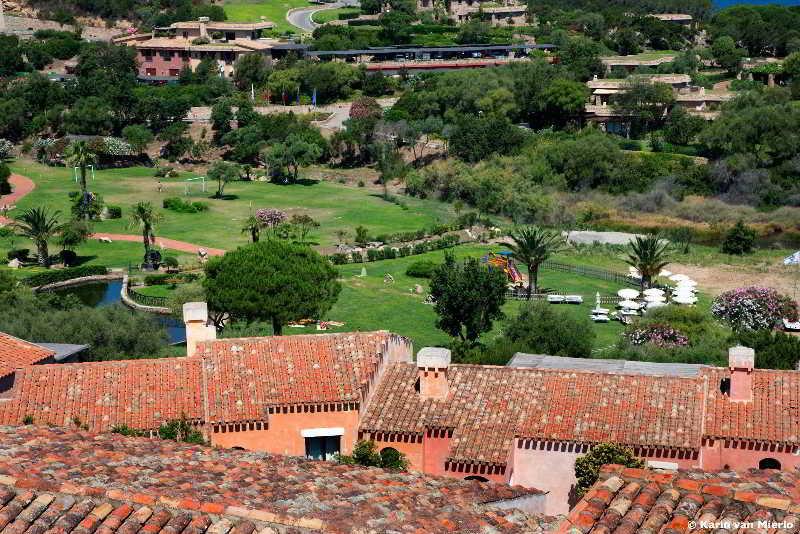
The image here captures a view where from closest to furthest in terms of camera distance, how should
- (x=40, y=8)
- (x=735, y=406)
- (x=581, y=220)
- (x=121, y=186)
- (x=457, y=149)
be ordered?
(x=735, y=406)
(x=581, y=220)
(x=121, y=186)
(x=457, y=149)
(x=40, y=8)

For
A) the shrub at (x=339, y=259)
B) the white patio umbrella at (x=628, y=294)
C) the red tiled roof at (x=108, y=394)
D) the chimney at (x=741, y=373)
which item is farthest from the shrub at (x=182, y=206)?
the chimney at (x=741, y=373)

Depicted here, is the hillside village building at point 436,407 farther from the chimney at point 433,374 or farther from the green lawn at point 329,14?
the green lawn at point 329,14

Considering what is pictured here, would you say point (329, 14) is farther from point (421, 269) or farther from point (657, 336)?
point (657, 336)

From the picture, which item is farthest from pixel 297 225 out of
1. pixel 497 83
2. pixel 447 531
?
pixel 447 531

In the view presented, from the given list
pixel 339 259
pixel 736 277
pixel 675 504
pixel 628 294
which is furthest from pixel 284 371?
pixel 736 277

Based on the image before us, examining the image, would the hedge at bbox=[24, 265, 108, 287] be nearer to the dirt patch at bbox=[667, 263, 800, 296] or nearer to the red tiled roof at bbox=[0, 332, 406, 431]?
the dirt patch at bbox=[667, 263, 800, 296]

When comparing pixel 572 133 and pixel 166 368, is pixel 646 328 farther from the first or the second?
pixel 572 133
